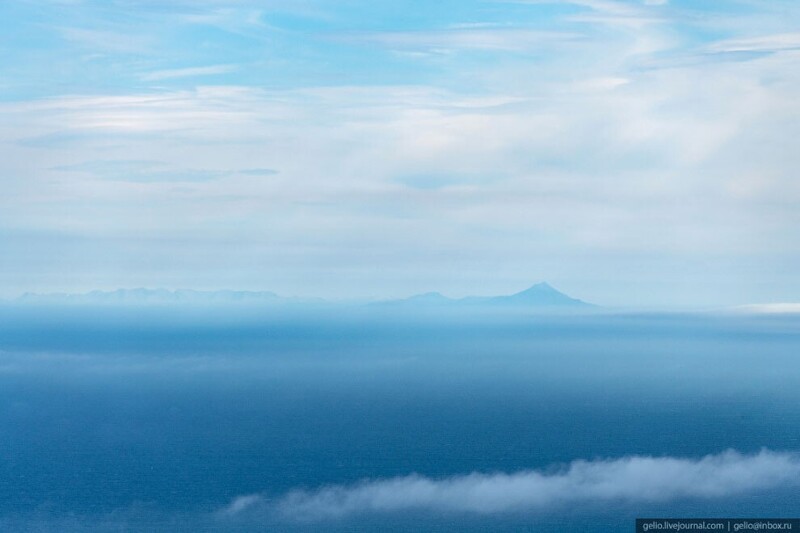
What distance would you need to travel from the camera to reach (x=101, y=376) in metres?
24.5

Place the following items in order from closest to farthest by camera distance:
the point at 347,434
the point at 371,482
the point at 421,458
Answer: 1. the point at 371,482
2. the point at 421,458
3. the point at 347,434

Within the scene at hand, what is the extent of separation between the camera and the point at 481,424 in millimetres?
18047

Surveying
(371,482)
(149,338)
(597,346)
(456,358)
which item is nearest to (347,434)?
(371,482)

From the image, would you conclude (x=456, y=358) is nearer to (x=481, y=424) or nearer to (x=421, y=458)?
(x=481, y=424)

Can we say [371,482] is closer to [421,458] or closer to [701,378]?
[421,458]

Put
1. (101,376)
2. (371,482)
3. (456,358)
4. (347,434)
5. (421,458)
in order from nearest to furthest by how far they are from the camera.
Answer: (371,482), (421,458), (347,434), (101,376), (456,358)

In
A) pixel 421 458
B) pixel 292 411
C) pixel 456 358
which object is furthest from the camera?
pixel 456 358

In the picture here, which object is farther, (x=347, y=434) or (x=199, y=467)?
(x=347, y=434)

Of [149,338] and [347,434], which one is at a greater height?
[149,338]

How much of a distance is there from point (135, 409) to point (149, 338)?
12909mm

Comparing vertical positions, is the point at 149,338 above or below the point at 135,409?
above

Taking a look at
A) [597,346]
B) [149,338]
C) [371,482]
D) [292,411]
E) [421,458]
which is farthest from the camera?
[149,338]

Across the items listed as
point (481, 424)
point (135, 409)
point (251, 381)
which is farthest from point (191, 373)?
point (481, 424)

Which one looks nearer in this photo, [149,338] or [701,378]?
[701,378]
